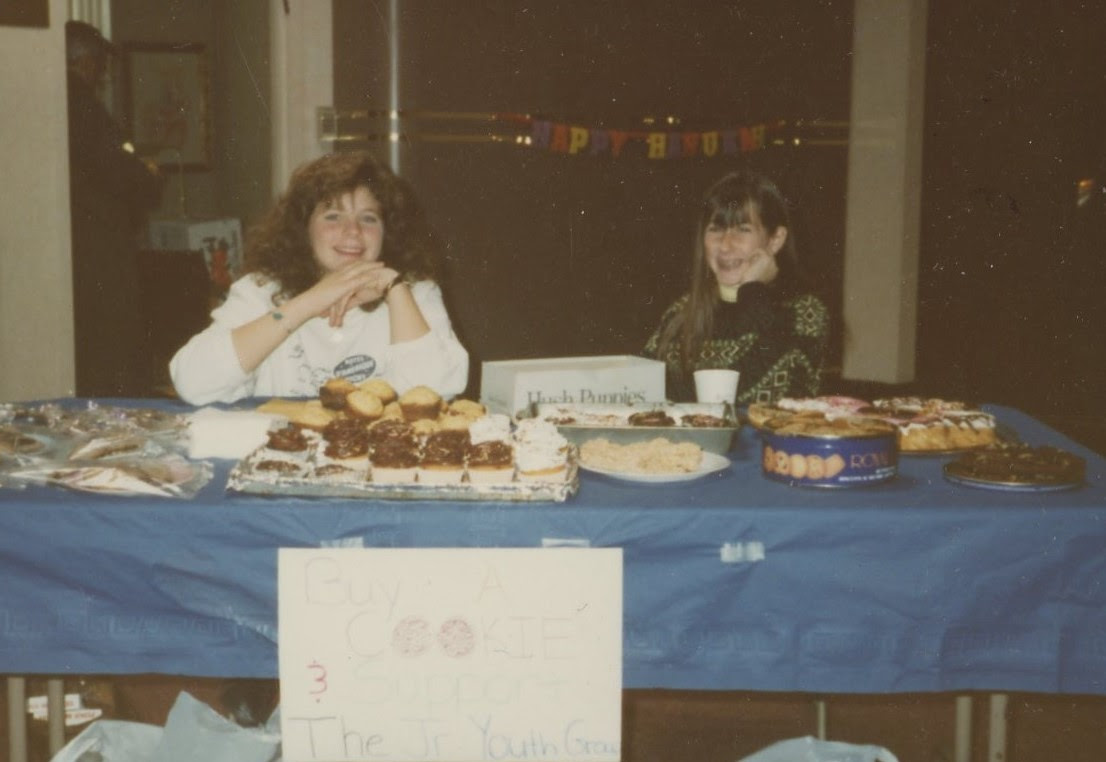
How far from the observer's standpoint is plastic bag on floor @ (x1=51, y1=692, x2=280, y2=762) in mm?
1788

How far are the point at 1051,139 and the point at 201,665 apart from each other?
520 centimetres

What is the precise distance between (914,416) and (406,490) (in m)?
0.87

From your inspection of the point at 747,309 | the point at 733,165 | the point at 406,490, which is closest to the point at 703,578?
the point at 406,490

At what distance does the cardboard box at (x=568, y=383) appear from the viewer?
6.24 ft

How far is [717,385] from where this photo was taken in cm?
194

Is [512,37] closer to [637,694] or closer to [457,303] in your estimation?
[457,303]

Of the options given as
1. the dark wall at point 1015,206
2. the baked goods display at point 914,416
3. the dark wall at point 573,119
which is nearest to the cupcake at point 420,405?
the baked goods display at point 914,416

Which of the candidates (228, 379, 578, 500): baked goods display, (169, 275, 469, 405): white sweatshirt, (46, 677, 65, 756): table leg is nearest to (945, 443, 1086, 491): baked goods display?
(228, 379, 578, 500): baked goods display

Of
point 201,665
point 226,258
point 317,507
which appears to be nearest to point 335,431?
point 317,507

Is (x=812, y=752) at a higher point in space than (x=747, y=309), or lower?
lower

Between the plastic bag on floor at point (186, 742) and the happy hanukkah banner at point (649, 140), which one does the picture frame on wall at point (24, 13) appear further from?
the plastic bag on floor at point (186, 742)

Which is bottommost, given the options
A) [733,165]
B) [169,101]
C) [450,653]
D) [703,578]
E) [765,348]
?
[450,653]

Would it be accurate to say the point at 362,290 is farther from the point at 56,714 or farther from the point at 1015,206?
the point at 1015,206

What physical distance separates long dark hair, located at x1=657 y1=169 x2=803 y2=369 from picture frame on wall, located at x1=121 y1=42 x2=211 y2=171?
5.10 metres
